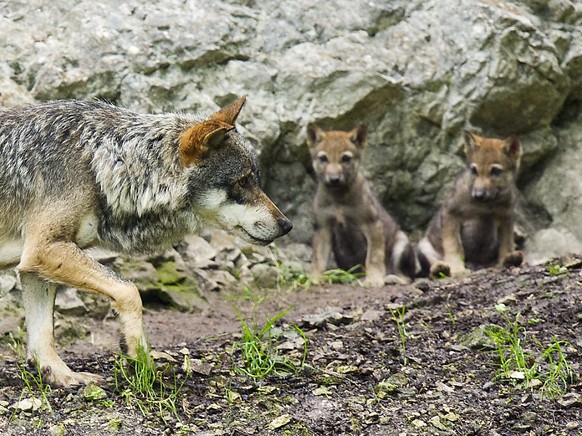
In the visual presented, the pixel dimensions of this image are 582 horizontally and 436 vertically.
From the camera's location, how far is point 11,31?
9.44 metres

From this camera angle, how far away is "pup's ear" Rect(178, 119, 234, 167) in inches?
225

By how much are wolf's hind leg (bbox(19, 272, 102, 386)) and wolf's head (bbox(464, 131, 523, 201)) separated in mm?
5769

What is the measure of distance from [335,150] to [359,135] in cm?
37

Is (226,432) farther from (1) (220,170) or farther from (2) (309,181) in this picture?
(2) (309,181)

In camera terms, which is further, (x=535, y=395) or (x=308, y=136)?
(x=308, y=136)

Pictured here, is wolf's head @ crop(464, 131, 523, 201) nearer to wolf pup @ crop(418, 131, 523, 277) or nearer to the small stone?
wolf pup @ crop(418, 131, 523, 277)

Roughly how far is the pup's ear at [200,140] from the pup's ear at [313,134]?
183 inches

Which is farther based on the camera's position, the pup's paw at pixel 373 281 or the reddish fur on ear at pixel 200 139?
the pup's paw at pixel 373 281

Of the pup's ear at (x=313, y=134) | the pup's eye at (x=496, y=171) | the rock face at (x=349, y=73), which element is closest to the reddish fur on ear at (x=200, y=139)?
the rock face at (x=349, y=73)

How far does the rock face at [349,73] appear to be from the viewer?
9570 millimetres

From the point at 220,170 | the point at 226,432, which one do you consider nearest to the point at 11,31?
the point at 220,170

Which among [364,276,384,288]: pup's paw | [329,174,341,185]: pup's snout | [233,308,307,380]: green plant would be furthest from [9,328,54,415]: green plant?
[329,174,341,185]: pup's snout

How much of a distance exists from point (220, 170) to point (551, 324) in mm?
2530

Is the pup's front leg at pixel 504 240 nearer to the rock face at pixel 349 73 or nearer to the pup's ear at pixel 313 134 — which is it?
the rock face at pixel 349 73
